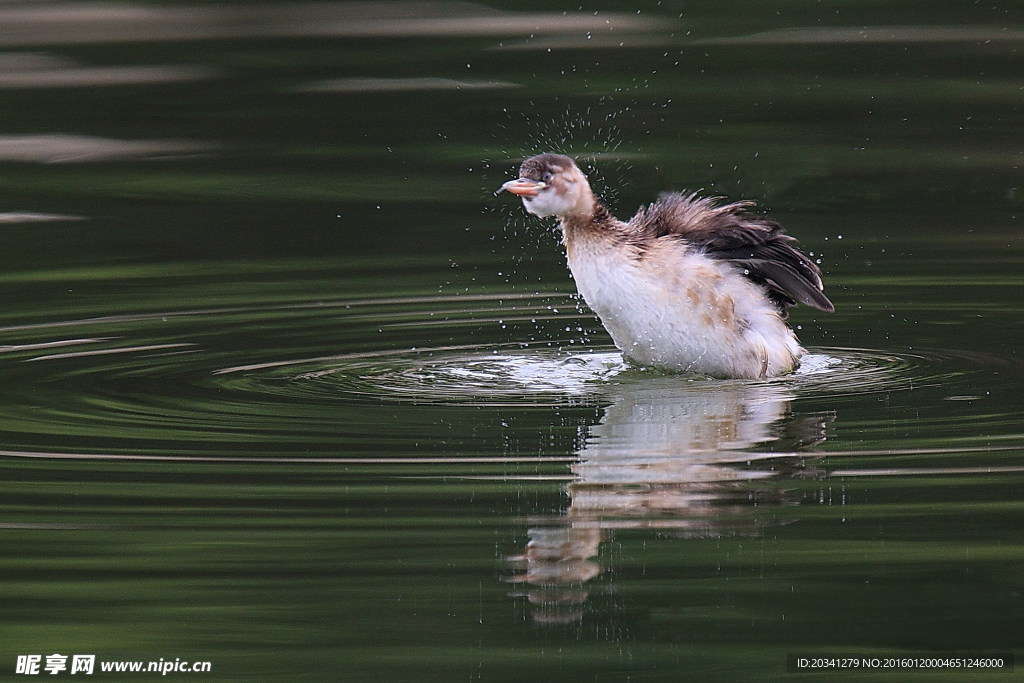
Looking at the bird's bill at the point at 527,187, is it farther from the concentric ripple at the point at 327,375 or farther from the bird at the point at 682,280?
the concentric ripple at the point at 327,375

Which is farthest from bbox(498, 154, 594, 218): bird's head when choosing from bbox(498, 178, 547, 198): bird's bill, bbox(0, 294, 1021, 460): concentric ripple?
bbox(0, 294, 1021, 460): concentric ripple

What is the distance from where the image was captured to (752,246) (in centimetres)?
1041

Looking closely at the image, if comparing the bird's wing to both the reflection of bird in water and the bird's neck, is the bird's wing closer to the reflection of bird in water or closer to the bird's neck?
the bird's neck

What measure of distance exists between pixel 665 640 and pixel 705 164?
991 centimetres

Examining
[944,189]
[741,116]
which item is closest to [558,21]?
[741,116]

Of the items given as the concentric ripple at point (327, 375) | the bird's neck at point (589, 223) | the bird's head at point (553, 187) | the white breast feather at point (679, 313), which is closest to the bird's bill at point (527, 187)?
the bird's head at point (553, 187)

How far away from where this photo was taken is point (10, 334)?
11.7 meters

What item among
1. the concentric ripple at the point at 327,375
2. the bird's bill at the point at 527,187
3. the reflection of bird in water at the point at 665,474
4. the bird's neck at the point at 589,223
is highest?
the bird's bill at the point at 527,187

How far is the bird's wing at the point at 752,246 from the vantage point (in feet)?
34.0

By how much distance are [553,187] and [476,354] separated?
1.28m

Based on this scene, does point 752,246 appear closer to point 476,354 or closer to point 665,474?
point 476,354

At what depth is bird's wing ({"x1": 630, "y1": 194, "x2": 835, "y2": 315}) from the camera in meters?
10.4

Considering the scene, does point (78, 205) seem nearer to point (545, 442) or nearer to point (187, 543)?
point (545, 442)

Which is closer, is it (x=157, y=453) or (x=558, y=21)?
(x=157, y=453)
